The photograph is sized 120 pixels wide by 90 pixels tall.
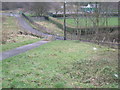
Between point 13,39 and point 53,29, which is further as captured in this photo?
point 53,29

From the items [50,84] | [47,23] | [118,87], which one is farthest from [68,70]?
[47,23]

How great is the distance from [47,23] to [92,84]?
112 feet

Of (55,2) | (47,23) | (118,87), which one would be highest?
(55,2)

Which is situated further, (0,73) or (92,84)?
(0,73)

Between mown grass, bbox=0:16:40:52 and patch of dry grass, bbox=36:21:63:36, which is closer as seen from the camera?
mown grass, bbox=0:16:40:52

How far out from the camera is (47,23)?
39.5 metres

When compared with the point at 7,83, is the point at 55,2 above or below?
above

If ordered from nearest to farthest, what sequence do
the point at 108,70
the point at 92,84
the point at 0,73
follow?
the point at 92,84
the point at 0,73
the point at 108,70

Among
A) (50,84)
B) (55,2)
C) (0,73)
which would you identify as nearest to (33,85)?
(50,84)

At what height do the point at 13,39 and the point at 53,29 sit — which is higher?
the point at 53,29

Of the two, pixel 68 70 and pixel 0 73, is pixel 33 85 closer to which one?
pixel 0 73

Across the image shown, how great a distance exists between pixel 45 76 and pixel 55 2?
20.4 m

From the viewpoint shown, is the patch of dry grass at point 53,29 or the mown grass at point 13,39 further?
the patch of dry grass at point 53,29

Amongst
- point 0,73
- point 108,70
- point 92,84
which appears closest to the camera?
point 92,84
